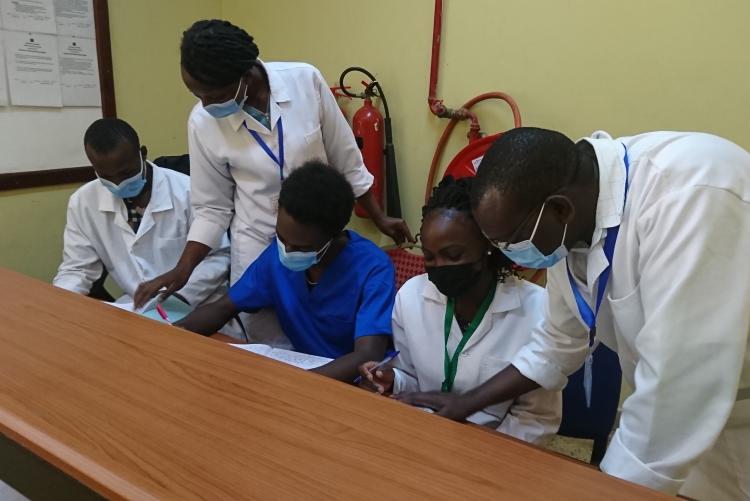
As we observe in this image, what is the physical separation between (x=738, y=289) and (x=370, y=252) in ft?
3.06

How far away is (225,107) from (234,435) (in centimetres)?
100

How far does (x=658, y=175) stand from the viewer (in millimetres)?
740

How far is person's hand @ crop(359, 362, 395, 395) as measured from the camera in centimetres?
120

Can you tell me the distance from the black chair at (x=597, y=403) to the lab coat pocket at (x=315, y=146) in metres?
0.97

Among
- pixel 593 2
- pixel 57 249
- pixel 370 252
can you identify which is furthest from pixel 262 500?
pixel 57 249

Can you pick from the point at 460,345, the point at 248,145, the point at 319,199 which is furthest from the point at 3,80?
the point at 460,345

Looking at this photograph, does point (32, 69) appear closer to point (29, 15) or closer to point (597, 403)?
point (29, 15)

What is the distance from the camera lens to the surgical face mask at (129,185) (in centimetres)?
177

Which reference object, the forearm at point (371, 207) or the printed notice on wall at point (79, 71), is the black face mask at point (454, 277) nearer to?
the forearm at point (371, 207)

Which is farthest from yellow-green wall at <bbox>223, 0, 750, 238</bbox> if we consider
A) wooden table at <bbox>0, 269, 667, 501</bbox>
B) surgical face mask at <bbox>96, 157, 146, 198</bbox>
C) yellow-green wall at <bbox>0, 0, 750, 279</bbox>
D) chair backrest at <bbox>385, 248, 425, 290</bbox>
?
wooden table at <bbox>0, 269, 667, 501</bbox>

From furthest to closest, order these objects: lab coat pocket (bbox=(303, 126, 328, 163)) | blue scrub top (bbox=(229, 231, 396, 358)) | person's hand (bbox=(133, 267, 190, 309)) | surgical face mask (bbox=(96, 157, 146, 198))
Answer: surgical face mask (bbox=(96, 157, 146, 198)), lab coat pocket (bbox=(303, 126, 328, 163)), person's hand (bbox=(133, 267, 190, 309)), blue scrub top (bbox=(229, 231, 396, 358))

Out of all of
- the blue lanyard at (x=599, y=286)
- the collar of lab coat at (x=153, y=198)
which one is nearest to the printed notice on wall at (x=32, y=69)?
the collar of lab coat at (x=153, y=198)

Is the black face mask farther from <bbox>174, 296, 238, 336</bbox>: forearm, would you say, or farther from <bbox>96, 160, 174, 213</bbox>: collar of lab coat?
<bbox>96, 160, 174, 213</bbox>: collar of lab coat

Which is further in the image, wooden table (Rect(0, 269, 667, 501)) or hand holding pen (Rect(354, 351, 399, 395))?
hand holding pen (Rect(354, 351, 399, 395))
